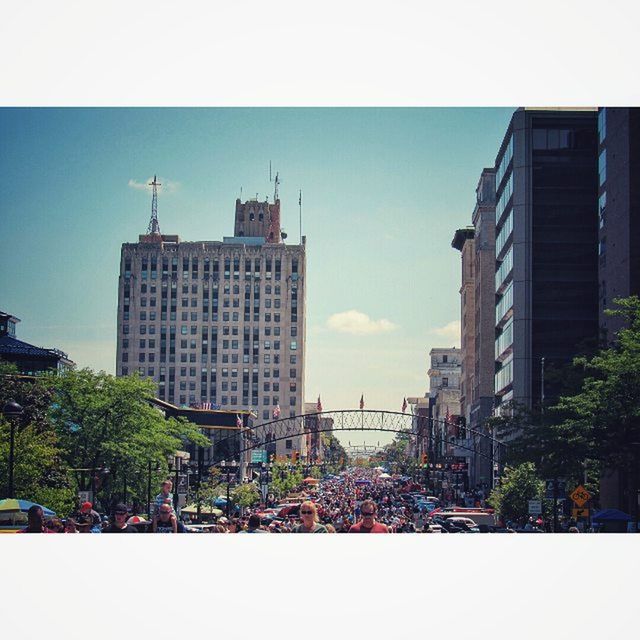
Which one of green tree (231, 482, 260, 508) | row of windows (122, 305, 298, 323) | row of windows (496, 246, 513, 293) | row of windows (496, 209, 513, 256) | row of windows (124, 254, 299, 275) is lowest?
green tree (231, 482, 260, 508)

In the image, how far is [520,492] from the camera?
6775 cm

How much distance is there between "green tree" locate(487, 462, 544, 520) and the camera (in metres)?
67.2

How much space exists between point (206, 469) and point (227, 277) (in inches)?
3003

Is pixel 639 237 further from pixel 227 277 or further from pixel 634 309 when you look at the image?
pixel 227 277

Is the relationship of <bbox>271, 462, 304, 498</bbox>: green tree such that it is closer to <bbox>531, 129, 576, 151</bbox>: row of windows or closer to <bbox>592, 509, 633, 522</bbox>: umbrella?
<bbox>531, 129, 576, 151</bbox>: row of windows

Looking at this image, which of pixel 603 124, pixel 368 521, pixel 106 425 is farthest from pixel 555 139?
pixel 368 521

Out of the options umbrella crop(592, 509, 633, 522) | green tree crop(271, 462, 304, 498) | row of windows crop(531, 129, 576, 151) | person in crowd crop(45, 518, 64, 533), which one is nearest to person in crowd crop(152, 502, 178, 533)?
person in crowd crop(45, 518, 64, 533)

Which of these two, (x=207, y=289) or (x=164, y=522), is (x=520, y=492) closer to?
(x=164, y=522)

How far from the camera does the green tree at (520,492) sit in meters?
67.2

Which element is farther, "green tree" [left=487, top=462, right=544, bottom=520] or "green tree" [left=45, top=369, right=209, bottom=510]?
"green tree" [left=45, top=369, right=209, bottom=510]

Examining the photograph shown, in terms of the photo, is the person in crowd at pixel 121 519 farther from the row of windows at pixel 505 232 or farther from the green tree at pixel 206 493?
the row of windows at pixel 505 232

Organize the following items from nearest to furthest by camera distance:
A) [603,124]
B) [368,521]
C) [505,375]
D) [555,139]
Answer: [368,521] → [603,124] → [555,139] → [505,375]

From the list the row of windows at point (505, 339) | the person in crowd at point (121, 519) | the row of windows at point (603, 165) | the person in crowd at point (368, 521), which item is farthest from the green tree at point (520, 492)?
the person in crowd at point (368, 521)
